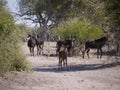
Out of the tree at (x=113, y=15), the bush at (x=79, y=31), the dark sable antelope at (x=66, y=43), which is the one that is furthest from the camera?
the bush at (x=79, y=31)

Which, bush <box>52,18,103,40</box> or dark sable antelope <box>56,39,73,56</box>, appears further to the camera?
bush <box>52,18,103,40</box>

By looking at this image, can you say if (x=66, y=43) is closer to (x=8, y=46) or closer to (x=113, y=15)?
(x=8, y=46)

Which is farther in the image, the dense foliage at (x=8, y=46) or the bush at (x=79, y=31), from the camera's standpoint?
the bush at (x=79, y=31)

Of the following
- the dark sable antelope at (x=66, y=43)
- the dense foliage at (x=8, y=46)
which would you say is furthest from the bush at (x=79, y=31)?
the dense foliage at (x=8, y=46)

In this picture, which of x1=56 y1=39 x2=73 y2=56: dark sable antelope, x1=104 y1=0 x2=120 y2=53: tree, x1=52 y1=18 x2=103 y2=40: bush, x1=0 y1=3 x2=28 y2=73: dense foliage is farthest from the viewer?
x1=52 y1=18 x2=103 y2=40: bush

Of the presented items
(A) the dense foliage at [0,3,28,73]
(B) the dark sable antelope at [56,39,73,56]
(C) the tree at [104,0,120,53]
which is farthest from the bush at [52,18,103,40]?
(C) the tree at [104,0,120,53]

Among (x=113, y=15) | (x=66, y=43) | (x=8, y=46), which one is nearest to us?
(x=113, y=15)

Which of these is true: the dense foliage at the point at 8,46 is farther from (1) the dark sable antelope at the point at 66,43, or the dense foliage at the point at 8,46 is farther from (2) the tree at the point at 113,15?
(1) the dark sable antelope at the point at 66,43

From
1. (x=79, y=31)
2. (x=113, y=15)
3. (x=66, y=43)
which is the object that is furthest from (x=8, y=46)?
(x=79, y=31)

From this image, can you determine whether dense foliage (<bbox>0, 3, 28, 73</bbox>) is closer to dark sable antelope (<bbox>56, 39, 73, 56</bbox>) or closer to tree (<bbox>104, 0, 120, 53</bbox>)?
tree (<bbox>104, 0, 120, 53</bbox>)

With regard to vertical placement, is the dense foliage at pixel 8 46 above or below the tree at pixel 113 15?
below

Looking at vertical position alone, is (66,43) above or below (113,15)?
below

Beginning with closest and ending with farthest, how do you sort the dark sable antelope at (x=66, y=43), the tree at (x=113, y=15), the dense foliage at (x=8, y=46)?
the tree at (x=113, y=15), the dense foliage at (x=8, y=46), the dark sable antelope at (x=66, y=43)

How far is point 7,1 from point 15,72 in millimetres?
3410
